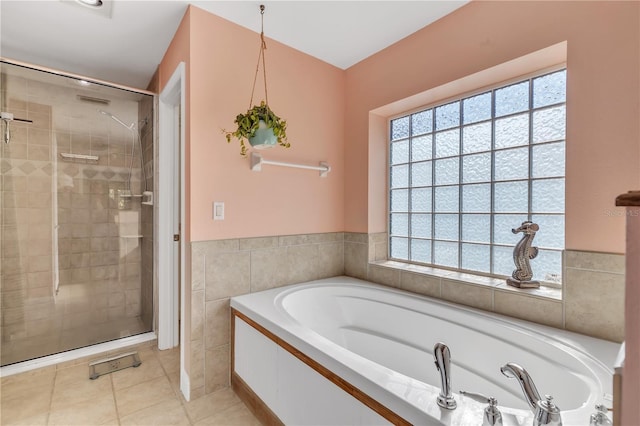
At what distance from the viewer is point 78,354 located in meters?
2.28

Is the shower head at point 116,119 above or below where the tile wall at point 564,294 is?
above

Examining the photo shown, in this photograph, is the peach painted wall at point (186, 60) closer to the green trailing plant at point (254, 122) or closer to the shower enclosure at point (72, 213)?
the green trailing plant at point (254, 122)

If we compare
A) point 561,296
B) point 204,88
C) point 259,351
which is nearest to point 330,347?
point 259,351

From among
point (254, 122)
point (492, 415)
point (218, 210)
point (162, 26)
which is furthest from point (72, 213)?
point (492, 415)

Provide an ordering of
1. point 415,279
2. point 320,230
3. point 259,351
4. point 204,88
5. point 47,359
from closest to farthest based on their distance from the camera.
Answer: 1. point 259,351
2. point 204,88
3. point 415,279
4. point 47,359
5. point 320,230

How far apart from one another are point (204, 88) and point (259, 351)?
5.22 ft

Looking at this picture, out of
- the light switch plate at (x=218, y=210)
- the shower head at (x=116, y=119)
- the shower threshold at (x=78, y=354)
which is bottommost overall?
the shower threshold at (x=78, y=354)

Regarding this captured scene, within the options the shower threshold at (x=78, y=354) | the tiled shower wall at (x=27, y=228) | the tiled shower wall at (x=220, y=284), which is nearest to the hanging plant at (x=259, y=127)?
the tiled shower wall at (x=220, y=284)

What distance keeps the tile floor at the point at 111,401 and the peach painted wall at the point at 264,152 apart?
3.26 feet

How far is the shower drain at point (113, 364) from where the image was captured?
208 cm

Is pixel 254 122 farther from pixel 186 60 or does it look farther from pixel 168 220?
pixel 168 220

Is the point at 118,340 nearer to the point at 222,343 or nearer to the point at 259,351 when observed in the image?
the point at 222,343

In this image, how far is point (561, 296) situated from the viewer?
145 centimetres

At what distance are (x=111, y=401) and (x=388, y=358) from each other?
1.71 meters
